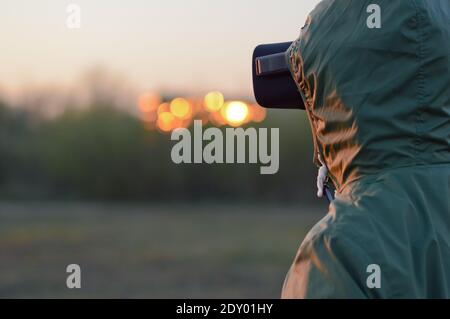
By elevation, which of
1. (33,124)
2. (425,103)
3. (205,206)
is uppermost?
(425,103)

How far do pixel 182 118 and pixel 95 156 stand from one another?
8501 millimetres

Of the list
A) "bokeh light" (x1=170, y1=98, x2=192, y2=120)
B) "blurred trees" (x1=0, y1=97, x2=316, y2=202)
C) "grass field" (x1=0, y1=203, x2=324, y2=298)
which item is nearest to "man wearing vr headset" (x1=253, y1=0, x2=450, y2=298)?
"grass field" (x1=0, y1=203, x2=324, y2=298)

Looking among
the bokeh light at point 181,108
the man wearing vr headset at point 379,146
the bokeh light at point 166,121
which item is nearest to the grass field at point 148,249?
the bokeh light at point 166,121

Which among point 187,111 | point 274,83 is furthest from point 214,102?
point 274,83

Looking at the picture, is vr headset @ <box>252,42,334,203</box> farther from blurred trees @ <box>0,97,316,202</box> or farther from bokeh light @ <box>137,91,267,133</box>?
blurred trees @ <box>0,97,316,202</box>

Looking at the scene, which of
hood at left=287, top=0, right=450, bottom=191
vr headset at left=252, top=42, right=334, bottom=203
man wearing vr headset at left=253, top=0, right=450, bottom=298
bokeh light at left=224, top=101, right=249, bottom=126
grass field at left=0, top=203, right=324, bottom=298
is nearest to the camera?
man wearing vr headset at left=253, top=0, right=450, bottom=298

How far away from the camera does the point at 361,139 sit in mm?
1441

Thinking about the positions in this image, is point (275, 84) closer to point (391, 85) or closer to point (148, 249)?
point (391, 85)

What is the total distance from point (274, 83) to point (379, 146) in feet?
1.30

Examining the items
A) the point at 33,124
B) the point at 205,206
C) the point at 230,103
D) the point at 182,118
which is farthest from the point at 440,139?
the point at 33,124

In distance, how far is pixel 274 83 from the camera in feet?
5.77

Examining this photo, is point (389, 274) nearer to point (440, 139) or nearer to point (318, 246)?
point (318, 246)

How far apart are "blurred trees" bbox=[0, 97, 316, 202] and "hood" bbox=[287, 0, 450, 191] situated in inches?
1265

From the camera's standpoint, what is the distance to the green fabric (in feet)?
4.28
